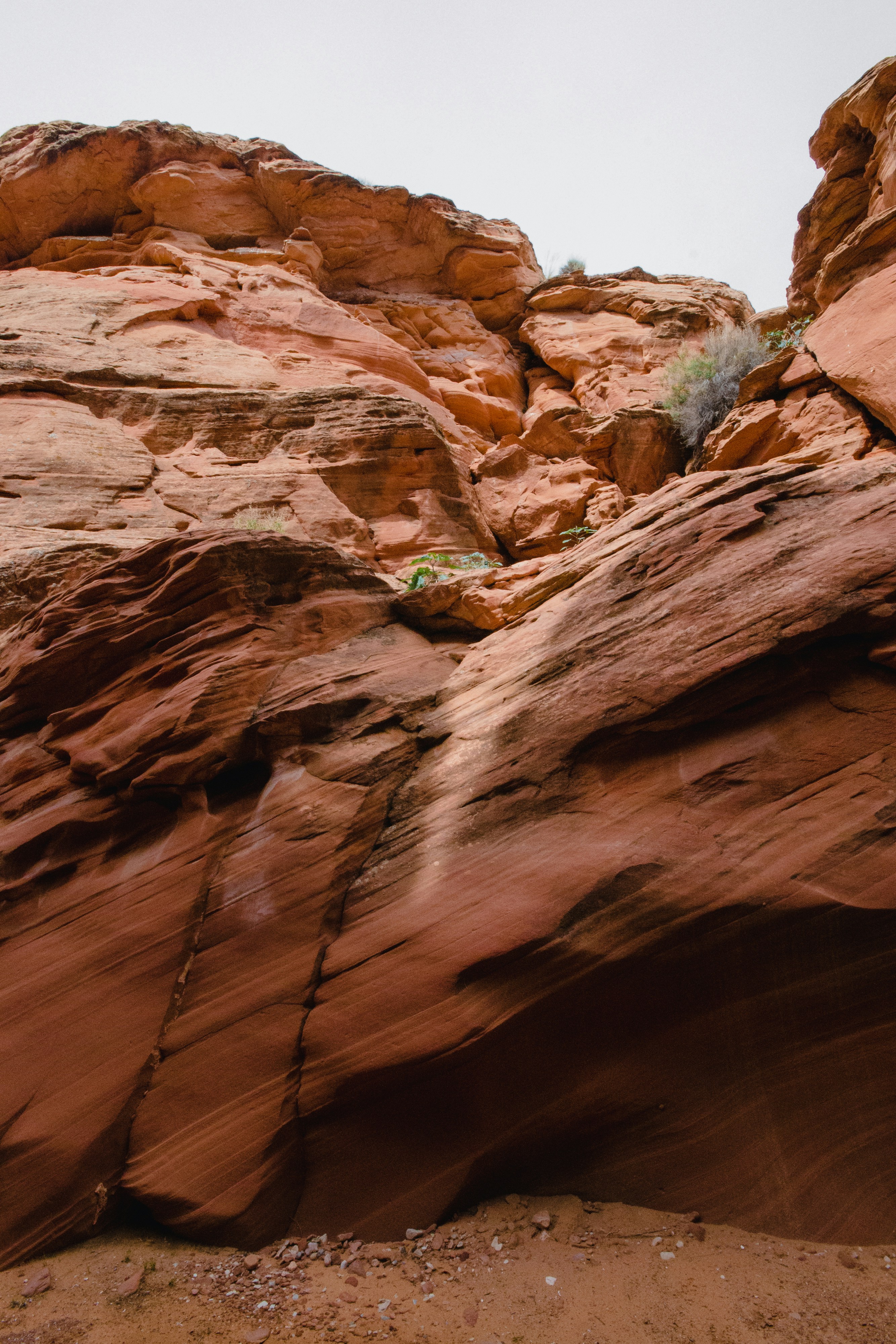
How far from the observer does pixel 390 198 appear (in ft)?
61.1

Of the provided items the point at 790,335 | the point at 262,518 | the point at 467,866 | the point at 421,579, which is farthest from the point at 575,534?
the point at 467,866

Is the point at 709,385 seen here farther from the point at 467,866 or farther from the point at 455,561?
the point at 467,866

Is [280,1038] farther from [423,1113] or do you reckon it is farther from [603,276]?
[603,276]

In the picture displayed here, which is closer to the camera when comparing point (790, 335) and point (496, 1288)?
point (496, 1288)

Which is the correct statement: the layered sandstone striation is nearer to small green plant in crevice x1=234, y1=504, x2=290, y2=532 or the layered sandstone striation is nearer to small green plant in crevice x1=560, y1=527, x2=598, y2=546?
small green plant in crevice x1=234, y1=504, x2=290, y2=532

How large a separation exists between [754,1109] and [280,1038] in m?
2.94

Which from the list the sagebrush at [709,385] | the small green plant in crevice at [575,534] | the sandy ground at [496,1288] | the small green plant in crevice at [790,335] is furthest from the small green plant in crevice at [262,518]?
the sandy ground at [496,1288]

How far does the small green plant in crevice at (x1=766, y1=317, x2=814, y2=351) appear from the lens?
33.1 ft

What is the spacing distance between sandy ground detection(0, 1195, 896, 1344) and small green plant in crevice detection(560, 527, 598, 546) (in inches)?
349

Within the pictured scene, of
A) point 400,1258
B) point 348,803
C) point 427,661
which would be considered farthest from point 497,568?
point 400,1258

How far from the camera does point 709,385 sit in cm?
1239

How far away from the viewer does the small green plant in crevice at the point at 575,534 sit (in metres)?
11.2

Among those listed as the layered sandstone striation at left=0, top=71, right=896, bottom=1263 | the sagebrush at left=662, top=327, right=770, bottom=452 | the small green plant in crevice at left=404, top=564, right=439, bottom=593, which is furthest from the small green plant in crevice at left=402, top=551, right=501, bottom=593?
the sagebrush at left=662, top=327, right=770, bottom=452

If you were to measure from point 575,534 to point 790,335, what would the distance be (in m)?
5.71
